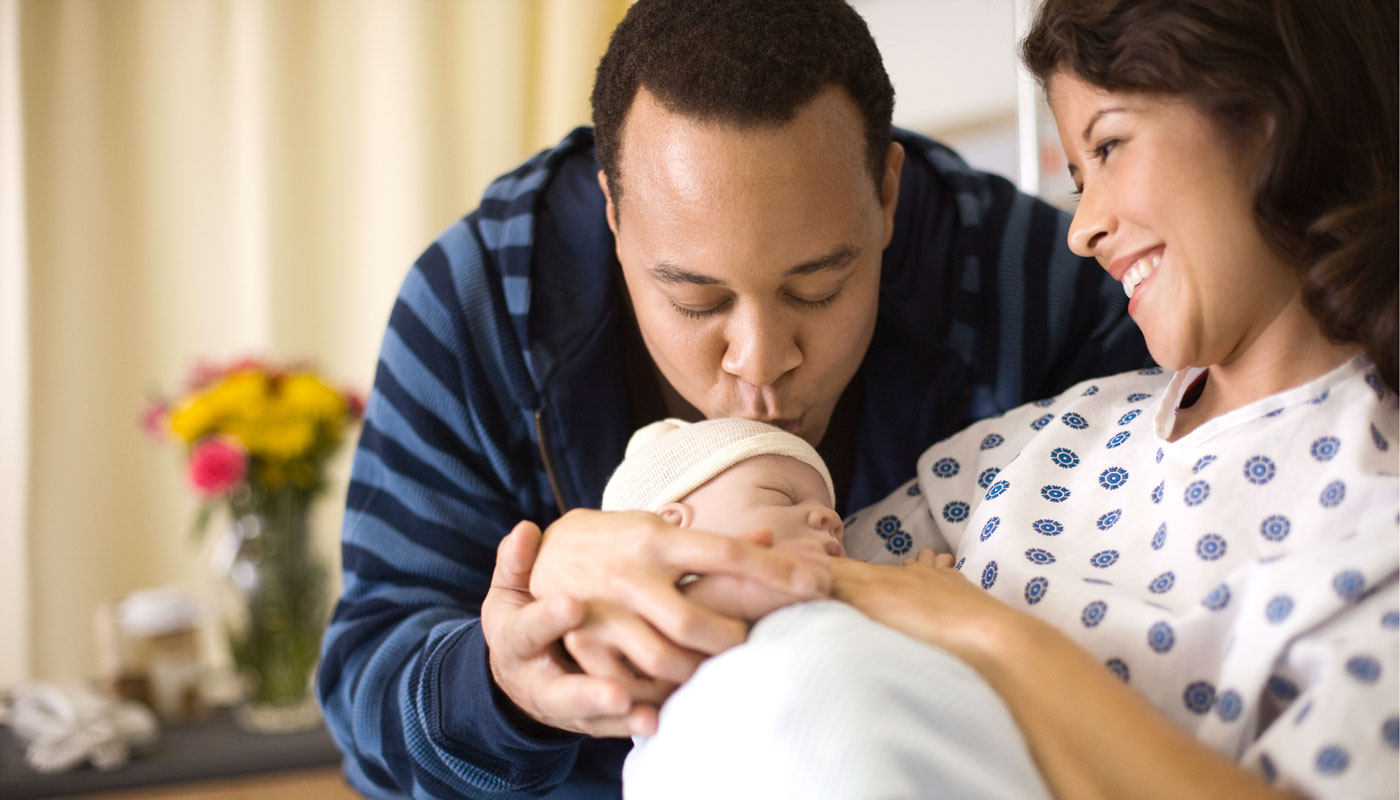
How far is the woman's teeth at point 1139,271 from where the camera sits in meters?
1.07

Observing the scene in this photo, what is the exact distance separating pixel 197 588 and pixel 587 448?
178 centimetres

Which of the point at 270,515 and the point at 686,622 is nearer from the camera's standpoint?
the point at 686,622

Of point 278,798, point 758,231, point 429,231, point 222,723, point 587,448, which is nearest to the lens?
point 758,231

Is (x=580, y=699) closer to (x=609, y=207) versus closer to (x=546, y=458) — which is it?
(x=546, y=458)

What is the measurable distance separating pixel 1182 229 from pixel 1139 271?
2.6 inches

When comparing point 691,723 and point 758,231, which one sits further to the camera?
point 758,231

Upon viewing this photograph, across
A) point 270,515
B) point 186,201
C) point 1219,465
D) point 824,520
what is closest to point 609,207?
point 824,520

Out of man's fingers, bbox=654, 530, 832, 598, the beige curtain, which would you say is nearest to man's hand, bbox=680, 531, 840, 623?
man's fingers, bbox=654, 530, 832, 598

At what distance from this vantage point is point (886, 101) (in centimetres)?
139

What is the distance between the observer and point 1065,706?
0.86m

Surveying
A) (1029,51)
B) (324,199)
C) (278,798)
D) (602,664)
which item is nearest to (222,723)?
(278,798)

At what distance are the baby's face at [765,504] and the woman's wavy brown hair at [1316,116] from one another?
0.49 m

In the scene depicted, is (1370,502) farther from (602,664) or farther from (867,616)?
(602,664)

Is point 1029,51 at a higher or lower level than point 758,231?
higher
